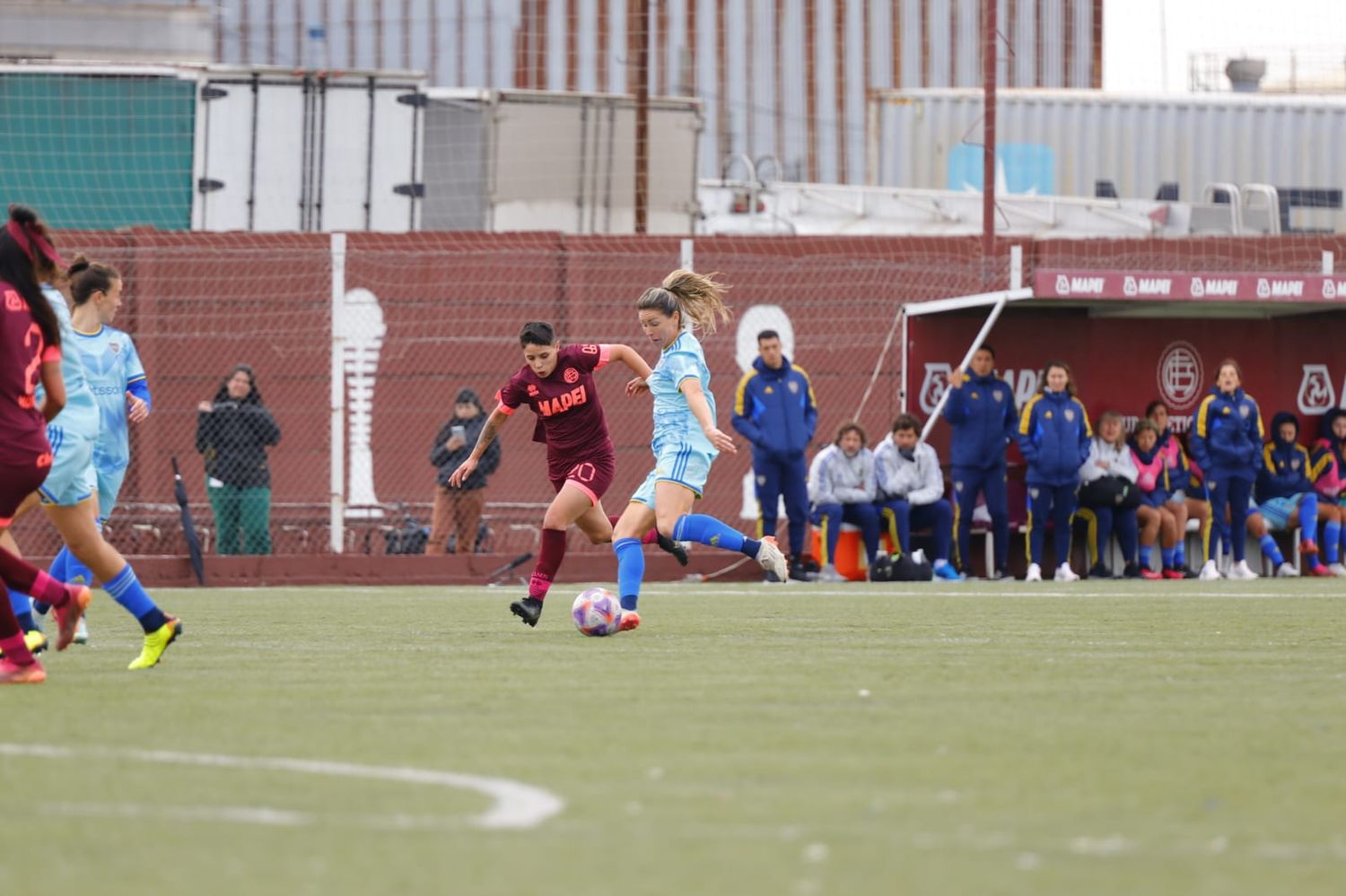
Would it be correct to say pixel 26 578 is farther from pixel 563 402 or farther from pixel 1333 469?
pixel 1333 469

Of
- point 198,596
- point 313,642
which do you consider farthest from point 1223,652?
point 198,596

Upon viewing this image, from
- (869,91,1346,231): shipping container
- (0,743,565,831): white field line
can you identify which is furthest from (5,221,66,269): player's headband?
(869,91,1346,231): shipping container

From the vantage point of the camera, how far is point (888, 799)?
4934 millimetres

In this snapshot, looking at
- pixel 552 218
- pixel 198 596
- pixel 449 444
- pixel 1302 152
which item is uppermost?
pixel 1302 152

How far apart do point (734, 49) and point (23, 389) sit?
27.4 m

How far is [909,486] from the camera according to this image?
17094 mm

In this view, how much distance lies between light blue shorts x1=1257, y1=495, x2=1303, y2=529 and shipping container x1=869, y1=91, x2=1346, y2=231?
14551 mm

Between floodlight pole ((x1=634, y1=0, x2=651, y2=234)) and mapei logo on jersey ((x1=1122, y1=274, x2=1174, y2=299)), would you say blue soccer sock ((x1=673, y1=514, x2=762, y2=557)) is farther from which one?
floodlight pole ((x1=634, y1=0, x2=651, y2=234))

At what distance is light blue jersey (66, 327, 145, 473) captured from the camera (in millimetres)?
9781

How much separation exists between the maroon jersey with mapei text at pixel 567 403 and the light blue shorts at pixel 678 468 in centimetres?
30

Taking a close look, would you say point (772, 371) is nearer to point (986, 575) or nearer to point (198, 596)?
point (986, 575)

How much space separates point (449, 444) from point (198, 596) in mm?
3372

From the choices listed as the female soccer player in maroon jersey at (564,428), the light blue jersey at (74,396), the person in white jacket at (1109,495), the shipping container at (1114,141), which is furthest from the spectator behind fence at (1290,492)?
the shipping container at (1114,141)

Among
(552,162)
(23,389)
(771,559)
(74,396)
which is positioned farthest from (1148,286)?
(23,389)
